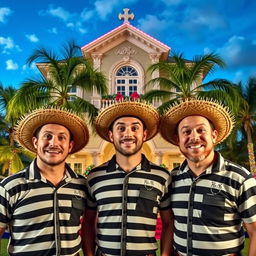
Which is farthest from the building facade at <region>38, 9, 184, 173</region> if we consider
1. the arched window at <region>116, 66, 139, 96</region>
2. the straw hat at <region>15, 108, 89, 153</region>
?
the straw hat at <region>15, 108, 89, 153</region>

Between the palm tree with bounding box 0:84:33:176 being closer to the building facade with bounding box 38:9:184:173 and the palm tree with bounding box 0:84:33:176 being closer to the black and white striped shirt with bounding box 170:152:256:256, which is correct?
the building facade with bounding box 38:9:184:173

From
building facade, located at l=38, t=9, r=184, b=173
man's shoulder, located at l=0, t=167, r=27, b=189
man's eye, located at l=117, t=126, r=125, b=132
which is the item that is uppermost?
building facade, located at l=38, t=9, r=184, b=173

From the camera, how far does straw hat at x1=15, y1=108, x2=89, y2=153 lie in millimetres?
3352

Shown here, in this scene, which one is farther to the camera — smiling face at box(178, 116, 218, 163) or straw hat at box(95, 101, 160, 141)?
straw hat at box(95, 101, 160, 141)

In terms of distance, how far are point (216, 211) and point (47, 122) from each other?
199 cm

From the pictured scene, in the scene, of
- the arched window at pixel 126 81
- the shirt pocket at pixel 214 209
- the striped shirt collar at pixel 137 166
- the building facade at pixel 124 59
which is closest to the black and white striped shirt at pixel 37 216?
the striped shirt collar at pixel 137 166

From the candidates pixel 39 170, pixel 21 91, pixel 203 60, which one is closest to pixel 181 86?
pixel 203 60

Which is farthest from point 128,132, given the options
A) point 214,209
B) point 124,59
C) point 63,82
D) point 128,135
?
point 124,59

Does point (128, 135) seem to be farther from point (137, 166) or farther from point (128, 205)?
point (128, 205)

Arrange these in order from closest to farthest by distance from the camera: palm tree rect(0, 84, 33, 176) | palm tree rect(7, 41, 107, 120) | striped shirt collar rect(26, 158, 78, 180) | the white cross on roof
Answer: striped shirt collar rect(26, 158, 78, 180) < palm tree rect(7, 41, 107, 120) < palm tree rect(0, 84, 33, 176) < the white cross on roof

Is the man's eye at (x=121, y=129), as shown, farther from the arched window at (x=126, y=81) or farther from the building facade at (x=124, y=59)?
the arched window at (x=126, y=81)

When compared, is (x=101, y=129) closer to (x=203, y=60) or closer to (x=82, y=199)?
(x=82, y=199)

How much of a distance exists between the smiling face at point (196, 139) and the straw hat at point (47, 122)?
1.17 m

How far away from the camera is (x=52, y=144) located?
3.19m
